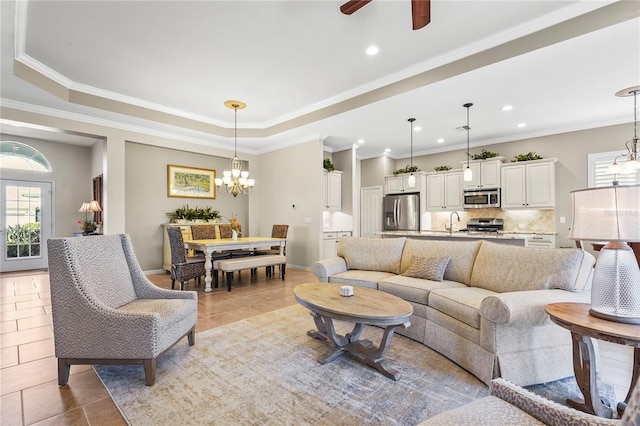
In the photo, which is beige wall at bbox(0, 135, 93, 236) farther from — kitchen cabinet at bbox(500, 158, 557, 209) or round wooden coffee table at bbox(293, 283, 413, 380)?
kitchen cabinet at bbox(500, 158, 557, 209)

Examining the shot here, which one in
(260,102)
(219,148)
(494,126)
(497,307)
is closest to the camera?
(497,307)

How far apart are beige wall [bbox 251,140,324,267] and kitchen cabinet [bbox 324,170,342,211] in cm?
52

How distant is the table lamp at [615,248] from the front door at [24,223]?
9438mm

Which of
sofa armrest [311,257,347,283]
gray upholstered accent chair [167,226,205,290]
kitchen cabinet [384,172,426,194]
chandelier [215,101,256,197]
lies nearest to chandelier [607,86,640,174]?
kitchen cabinet [384,172,426,194]

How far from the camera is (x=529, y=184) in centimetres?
615

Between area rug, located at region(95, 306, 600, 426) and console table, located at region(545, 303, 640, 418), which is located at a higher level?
console table, located at region(545, 303, 640, 418)

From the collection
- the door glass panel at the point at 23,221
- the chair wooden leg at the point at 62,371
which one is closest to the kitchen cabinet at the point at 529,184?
the chair wooden leg at the point at 62,371

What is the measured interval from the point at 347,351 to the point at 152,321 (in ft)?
4.92

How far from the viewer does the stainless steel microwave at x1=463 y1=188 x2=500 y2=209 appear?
6566 mm

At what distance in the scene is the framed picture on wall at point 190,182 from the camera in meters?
6.61

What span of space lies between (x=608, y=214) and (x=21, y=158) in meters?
9.79

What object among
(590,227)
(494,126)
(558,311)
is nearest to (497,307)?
(558,311)

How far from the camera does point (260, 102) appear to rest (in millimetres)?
5359

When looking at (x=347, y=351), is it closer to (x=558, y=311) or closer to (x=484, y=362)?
(x=484, y=362)
